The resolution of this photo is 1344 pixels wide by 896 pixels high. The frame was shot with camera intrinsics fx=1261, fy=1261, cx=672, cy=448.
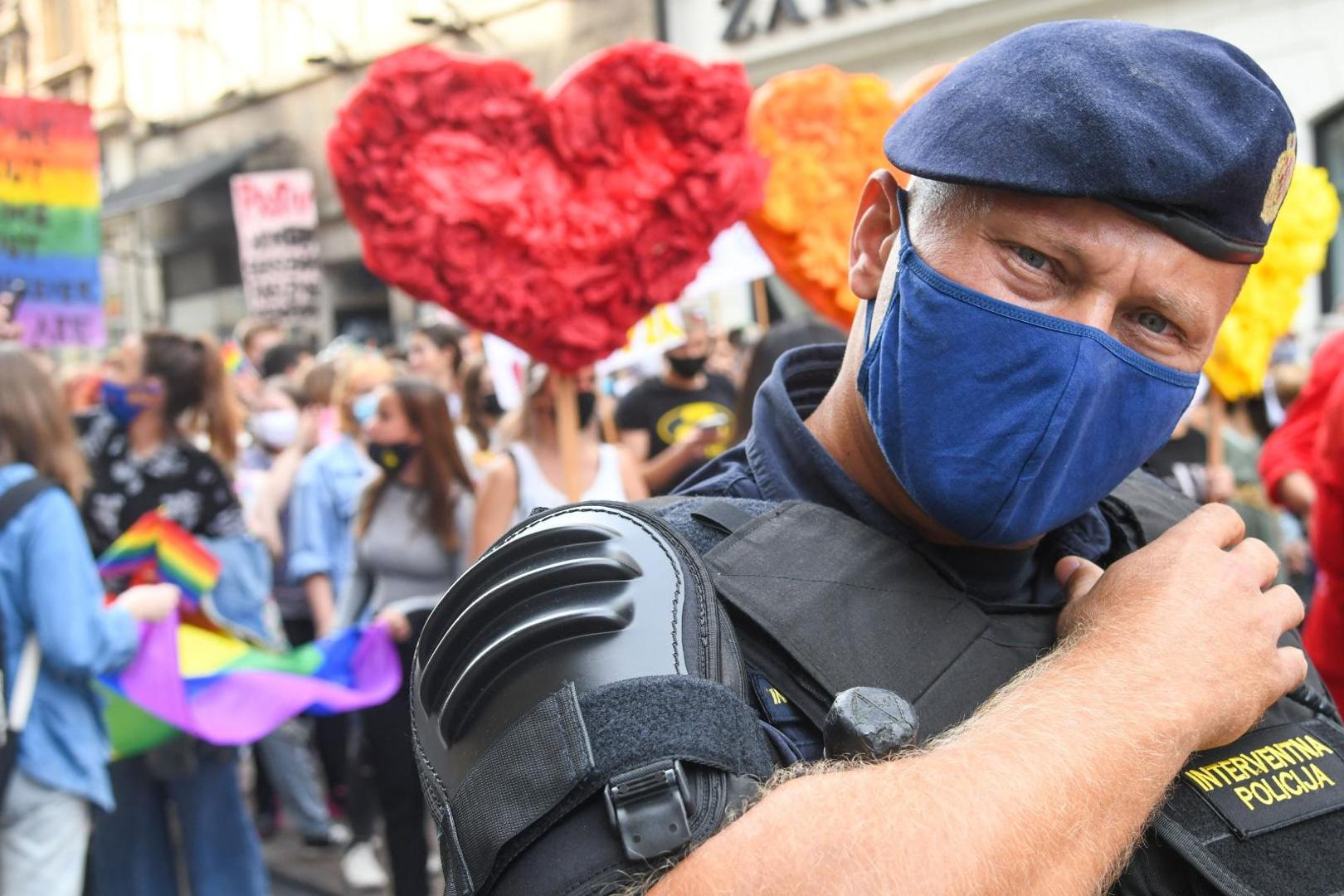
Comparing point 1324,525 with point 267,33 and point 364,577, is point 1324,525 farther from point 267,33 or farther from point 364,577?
point 267,33

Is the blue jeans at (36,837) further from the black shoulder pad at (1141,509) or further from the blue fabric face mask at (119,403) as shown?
the black shoulder pad at (1141,509)

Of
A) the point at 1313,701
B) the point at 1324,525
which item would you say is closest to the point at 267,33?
the point at 1324,525

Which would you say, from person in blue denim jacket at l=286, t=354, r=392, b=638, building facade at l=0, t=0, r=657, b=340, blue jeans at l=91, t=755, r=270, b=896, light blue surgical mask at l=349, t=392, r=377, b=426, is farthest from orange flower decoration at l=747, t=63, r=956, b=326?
building facade at l=0, t=0, r=657, b=340

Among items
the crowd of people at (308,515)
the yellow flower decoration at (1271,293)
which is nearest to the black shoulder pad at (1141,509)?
the crowd of people at (308,515)

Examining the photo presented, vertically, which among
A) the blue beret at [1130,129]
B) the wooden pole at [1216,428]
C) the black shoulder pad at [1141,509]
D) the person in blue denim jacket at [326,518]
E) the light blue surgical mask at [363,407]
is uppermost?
the blue beret at [1130,129]

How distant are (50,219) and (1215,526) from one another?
6362mm

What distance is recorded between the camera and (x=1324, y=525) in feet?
10.8

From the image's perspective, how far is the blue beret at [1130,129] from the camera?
116 cm

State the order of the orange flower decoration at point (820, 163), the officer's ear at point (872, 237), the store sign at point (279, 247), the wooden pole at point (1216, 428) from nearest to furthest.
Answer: the officer's ear at point (872, 237), the orange flower decoration at point (820, 163), the wooden pole at point (1216, 428), the store sign at point (279, 247)

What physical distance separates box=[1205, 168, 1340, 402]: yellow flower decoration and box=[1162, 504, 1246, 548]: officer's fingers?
3128 mm

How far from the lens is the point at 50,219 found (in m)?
6.35

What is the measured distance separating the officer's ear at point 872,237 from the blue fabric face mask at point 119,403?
149 inches

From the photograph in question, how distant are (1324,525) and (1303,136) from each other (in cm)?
642

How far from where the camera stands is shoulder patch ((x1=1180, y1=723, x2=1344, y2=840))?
120 cm
